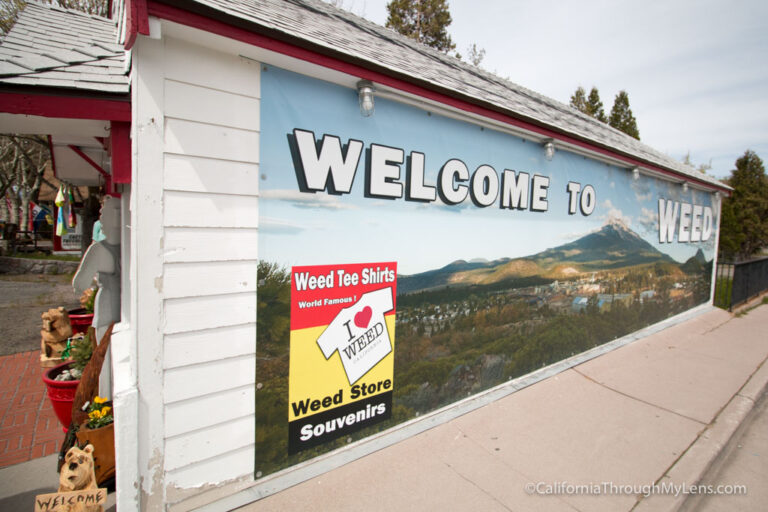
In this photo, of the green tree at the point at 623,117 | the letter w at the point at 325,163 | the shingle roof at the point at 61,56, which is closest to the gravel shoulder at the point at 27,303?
the shingle roof at the point at 61,56

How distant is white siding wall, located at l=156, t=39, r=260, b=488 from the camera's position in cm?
240

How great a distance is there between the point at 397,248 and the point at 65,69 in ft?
8.77

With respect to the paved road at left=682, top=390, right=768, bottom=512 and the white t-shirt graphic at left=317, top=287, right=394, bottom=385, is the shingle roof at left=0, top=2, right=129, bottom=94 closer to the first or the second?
the white t-shirt graphic at left=317, top=287, right=394, bottom=385

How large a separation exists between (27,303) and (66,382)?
7371 millimetres

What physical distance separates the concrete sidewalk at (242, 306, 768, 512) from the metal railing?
6.09m

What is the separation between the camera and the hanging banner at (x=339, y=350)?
2.95 metres

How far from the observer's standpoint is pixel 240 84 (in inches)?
102

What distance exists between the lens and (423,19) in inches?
871

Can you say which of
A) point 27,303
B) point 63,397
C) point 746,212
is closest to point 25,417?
point 63,397

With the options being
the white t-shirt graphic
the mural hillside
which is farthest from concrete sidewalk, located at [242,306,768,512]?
the mural hillside

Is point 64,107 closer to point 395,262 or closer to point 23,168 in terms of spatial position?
point 395,262

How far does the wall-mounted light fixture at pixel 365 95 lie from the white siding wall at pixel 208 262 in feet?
2.64

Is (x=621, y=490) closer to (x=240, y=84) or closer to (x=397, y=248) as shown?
(x=397, y=248)

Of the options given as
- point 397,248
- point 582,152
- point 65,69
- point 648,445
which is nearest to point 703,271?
point 582,152
